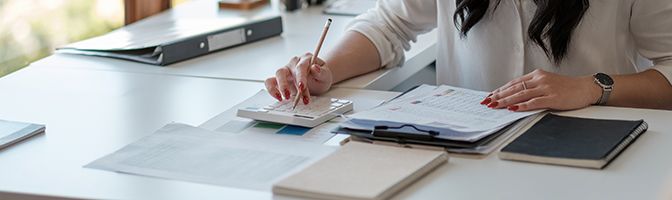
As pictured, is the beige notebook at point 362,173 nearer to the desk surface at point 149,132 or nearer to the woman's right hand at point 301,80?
the desk surface at point 149,132

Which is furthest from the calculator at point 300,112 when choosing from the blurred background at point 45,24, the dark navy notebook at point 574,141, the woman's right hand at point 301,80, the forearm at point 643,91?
the blurred background at point 45,24

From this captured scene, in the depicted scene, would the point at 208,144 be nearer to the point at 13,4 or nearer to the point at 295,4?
the point at 13,4

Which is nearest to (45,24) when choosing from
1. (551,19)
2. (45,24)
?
(45,24)

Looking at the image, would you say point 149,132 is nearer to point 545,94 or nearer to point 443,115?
point 443,115

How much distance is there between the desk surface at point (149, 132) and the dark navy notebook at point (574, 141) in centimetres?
2

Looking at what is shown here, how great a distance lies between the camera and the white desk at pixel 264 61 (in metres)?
2.31

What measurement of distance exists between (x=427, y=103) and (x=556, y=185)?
1.42 feet

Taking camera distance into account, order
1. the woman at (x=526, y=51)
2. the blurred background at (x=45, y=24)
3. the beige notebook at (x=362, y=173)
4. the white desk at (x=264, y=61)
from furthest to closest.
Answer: the blurred background at (x=45, y=24) → the white desk at (x=264, y=61) → the woman at (x=526, y=51) → the beige notebook at (x=362, y=173)

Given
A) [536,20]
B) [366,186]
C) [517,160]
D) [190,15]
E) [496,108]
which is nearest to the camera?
[366,186]

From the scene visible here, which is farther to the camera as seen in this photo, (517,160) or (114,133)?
(114,133)

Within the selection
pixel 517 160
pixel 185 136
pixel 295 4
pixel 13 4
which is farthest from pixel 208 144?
pixel 295 4

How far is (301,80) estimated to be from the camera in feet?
6.59

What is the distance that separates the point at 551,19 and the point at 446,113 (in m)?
0.39

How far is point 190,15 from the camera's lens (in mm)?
3020
